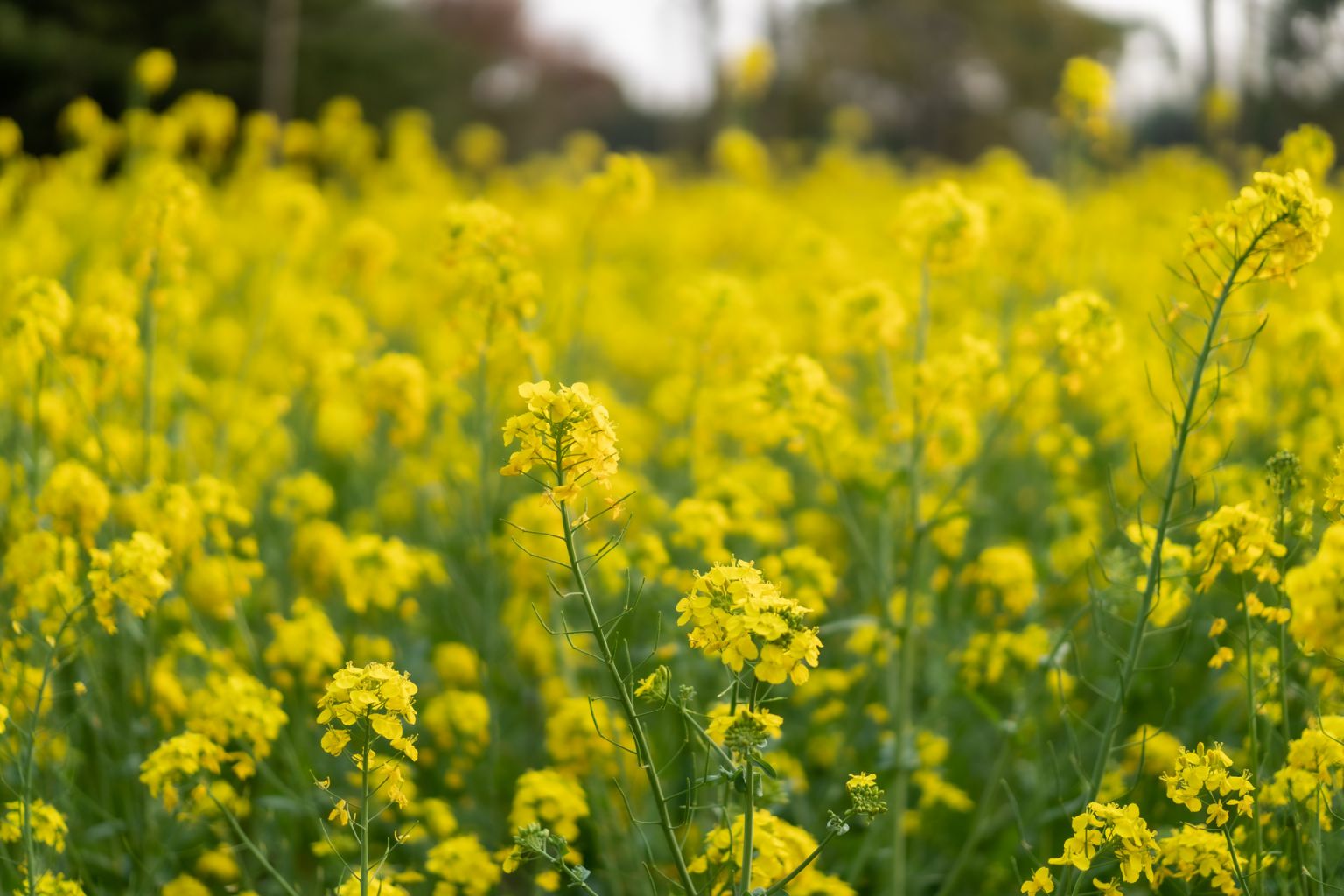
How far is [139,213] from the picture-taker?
346 centimetres

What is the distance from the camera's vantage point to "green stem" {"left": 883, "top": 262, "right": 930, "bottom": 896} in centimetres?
289

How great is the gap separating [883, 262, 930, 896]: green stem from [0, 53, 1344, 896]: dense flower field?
0.01 metres

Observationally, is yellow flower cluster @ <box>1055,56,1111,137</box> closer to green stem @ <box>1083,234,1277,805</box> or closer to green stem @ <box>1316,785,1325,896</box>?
green stem @ <box>1083,234,1277,805</box>

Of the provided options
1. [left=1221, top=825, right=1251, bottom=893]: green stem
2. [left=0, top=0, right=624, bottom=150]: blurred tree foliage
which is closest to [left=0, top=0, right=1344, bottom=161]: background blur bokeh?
[left=0, top=0, right=624, bottom=150]: blurred tree foliage

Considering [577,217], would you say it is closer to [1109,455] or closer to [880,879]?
[1109,455]

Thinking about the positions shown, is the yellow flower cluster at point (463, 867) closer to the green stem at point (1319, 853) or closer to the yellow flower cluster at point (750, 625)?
the yellow flower cluster at point (750, 625)

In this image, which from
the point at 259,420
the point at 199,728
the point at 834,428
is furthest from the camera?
the point at 259,420

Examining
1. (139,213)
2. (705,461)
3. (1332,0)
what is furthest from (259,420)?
(1332,0)

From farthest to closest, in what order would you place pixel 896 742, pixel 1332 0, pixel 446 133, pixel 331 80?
1. pixel 446 133
2. pixel 331 80
3. pixel 1332 0
4. pixel 896 742

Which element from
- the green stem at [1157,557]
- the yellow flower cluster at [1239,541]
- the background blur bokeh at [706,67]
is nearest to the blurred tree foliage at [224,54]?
the background blur bokeh at [706,67]

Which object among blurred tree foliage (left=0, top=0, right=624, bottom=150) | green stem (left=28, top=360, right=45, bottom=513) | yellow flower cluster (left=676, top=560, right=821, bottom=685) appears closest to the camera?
yellow flower cluster (left=676, top=560, right=821, bottom=685)

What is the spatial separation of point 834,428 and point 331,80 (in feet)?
45.9

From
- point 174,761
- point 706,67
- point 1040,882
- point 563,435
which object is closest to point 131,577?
point 174,761

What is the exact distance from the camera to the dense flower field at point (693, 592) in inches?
83.8
